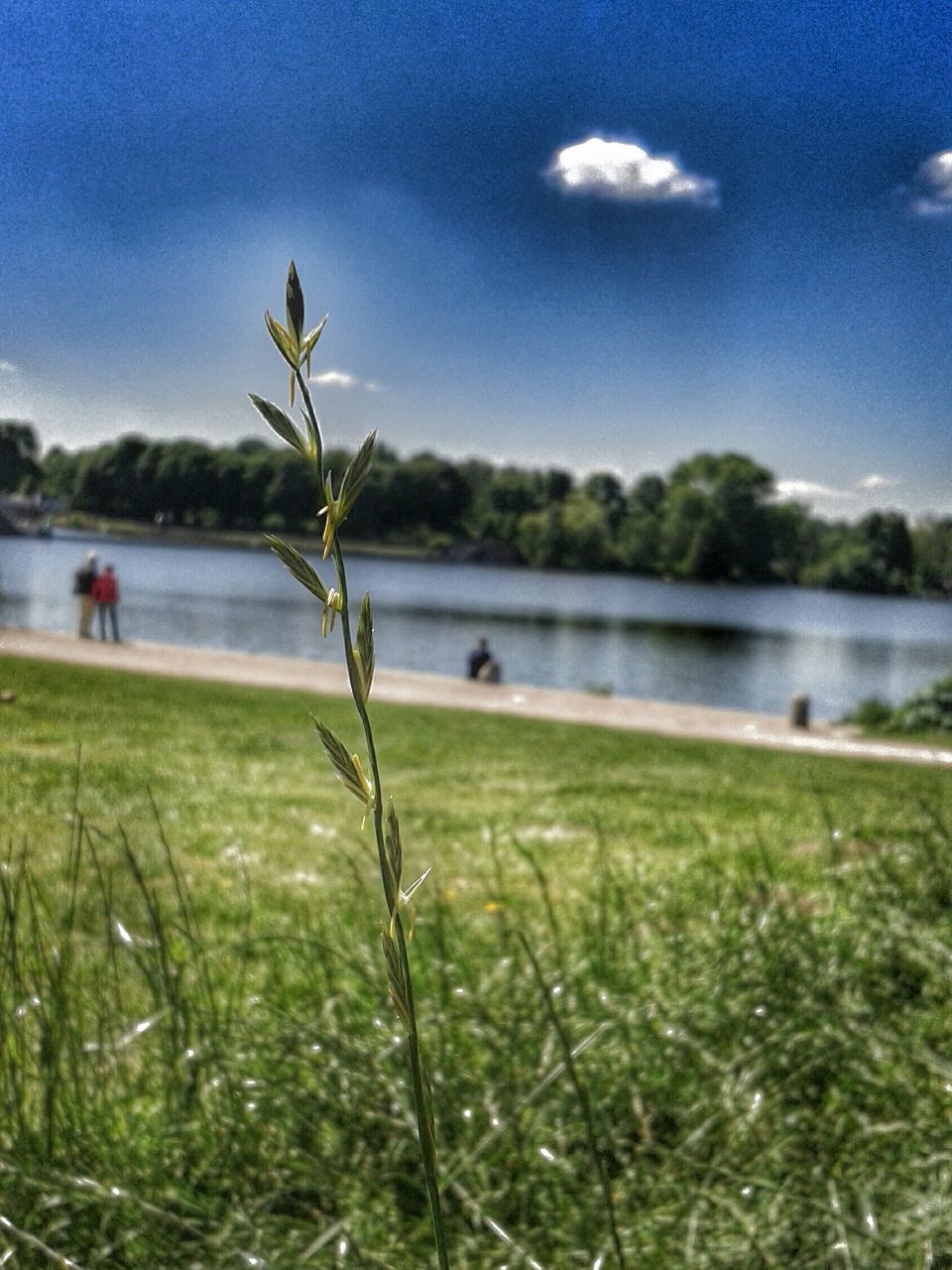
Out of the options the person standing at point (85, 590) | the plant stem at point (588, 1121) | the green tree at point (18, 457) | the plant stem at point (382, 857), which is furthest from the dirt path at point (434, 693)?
the plant stem at point (382, 857)

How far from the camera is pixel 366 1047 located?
1128mm

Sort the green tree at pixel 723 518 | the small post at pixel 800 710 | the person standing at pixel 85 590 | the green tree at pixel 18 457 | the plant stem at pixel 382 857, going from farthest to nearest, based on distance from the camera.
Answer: the small post at pixel 800 710, the green tree at pixel 723 518, the person standing at pixel 85 590, the green tree at pixel 18 457, the plant stem at pixel 382 857

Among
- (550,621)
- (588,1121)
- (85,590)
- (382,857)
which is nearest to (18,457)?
(85,590)

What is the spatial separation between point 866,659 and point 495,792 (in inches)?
272

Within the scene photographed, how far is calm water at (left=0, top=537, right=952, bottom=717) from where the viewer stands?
1.01 m

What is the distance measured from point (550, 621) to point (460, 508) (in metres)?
9.72

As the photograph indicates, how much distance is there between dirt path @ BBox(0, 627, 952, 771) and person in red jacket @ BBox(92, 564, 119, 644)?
0.07ft

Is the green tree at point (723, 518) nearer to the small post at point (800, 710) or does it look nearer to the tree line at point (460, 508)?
the tree line at point (460, 508)

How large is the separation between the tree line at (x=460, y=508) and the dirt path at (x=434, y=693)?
0.16 m

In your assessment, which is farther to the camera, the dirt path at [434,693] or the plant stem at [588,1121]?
the dirt path at [434,693]

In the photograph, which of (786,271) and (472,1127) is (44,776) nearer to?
(472,1127)

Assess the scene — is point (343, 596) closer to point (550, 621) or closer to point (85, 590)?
point (85, 590)

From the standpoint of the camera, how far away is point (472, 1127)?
1061 mm

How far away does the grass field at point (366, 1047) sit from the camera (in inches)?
34.0
